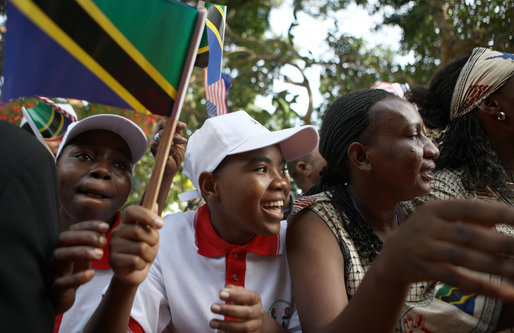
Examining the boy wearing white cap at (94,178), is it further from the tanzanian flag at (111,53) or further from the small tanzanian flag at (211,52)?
the tanzanian flag at (111,53)

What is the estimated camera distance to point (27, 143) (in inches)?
49.6

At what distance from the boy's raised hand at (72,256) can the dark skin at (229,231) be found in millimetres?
70

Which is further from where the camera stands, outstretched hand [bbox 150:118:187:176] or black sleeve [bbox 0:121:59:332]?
outstretched hand [bbox 150:118:187:176]

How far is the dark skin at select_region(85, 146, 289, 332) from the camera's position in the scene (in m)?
1.41

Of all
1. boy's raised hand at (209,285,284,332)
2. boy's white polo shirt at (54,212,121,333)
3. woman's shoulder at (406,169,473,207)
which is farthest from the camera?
woman's shoulder at (406,169,473,207)

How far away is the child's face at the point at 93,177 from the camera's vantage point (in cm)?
231

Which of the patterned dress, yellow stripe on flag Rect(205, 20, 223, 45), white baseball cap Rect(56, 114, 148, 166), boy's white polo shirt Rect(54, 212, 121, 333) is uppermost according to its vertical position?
yellow stripe on flag Rect(205, 20, 223, 45)

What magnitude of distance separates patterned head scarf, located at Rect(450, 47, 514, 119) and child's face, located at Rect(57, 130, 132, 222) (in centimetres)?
204

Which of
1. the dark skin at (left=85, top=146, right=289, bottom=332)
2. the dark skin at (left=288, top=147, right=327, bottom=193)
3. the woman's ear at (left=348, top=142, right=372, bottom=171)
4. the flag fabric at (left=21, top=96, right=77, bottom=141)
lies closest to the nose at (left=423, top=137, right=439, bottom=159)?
the woman's ear at (left=348, top=142, right=372, bottom=171)

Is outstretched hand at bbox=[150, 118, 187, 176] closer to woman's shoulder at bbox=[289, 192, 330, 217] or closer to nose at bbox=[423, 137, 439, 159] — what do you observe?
woman's shoulder at bbox=[289, 192, 330, 217]

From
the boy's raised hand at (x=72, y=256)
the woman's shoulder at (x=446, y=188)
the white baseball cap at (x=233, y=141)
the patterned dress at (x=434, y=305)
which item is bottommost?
the patterned dress at (x=434, y=305)

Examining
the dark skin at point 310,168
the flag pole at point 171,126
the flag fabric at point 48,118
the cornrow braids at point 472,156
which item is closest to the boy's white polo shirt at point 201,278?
the flag pole at point 171,126

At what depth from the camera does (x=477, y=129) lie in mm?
2803

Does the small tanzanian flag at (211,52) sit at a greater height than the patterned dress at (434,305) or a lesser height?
greater
